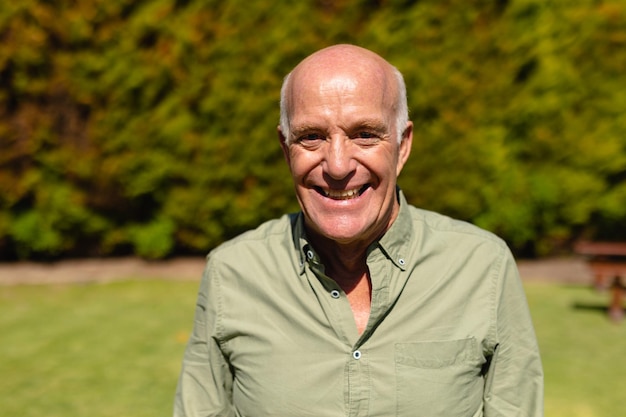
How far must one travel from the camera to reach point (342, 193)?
181 cm

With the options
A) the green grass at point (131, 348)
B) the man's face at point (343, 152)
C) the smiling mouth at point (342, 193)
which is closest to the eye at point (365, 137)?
the man's face at point (343, 152)

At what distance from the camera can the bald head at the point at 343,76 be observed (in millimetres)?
1747

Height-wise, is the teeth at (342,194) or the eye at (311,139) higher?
the eye at (311,139)

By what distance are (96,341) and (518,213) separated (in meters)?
4.32

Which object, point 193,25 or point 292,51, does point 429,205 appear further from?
point 193,25

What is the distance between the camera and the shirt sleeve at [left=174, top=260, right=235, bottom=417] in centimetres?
194

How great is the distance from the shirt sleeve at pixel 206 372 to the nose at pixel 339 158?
1.65ft

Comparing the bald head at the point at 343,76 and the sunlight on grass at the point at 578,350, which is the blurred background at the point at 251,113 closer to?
the sunlight on grass at the point at 578,350

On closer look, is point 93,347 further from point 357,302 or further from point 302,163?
point 302,163

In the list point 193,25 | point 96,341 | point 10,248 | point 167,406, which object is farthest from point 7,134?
point 167,406

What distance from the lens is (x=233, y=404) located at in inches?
78.8

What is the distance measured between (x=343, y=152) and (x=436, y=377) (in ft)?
2.13

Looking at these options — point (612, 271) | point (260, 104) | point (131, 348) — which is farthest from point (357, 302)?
point (260, 104)

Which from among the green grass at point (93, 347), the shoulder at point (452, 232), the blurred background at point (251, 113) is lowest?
the green grass at point (93, 347)
